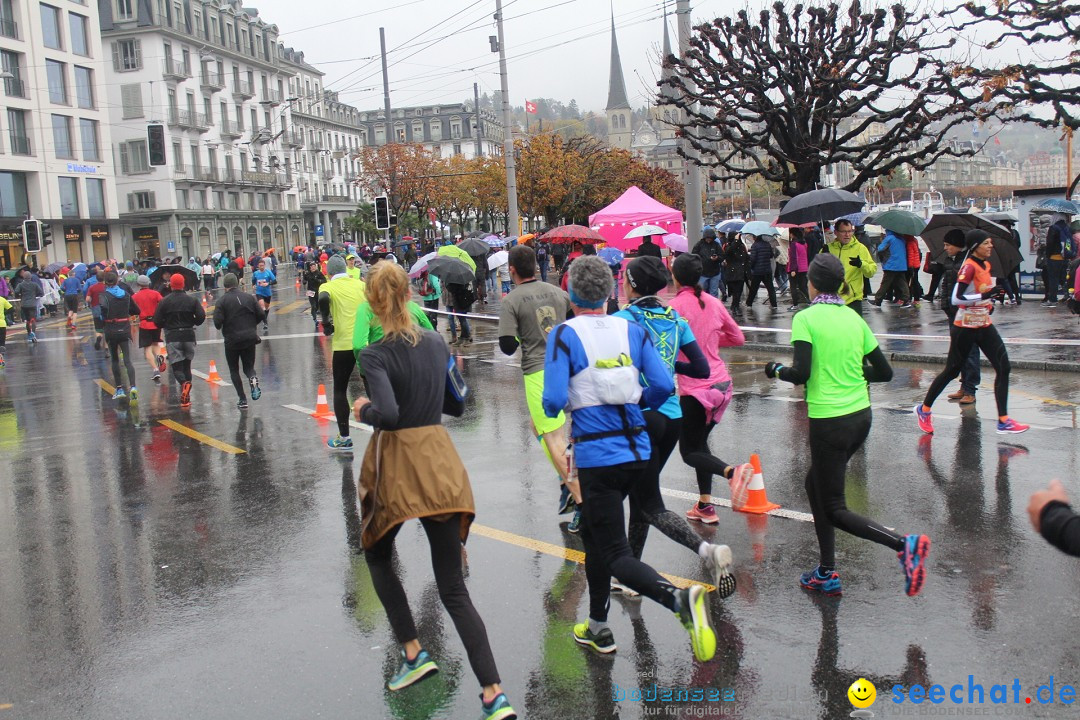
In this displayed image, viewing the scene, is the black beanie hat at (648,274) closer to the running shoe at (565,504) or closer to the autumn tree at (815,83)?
the running shoe at (565,504)

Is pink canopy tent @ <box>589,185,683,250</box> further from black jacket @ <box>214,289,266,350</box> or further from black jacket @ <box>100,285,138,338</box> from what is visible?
black jacket @ <box>214,289,266,350</box>

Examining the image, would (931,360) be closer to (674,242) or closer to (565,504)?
(565,504)

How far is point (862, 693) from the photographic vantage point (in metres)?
3.99

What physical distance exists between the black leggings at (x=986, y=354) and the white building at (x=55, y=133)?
161ft

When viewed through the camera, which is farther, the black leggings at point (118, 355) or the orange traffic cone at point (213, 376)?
the orange traffic cone at point (213, 376)

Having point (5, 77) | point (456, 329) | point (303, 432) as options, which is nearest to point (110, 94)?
point (5, 77)

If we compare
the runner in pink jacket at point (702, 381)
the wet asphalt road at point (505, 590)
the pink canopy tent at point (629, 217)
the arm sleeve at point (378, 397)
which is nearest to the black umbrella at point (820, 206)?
the wet asphalt road at point (505, 590)

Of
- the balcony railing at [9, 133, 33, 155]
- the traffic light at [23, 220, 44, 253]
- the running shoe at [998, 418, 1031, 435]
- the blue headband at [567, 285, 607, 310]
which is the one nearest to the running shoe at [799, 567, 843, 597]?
the blue headband at [567, 285, 607, 310]

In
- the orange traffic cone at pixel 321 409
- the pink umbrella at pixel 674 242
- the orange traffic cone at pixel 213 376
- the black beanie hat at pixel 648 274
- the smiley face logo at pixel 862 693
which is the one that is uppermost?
the pink umbrella at pixel 674 242

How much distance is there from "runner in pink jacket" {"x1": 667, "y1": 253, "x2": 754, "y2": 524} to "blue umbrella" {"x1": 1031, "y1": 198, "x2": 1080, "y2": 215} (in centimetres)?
1635

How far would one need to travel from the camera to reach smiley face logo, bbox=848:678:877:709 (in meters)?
3.93

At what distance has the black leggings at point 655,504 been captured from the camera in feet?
15.4

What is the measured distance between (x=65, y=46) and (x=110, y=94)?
13.9 metres

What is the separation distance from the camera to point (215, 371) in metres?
14.9
